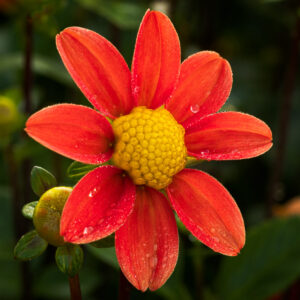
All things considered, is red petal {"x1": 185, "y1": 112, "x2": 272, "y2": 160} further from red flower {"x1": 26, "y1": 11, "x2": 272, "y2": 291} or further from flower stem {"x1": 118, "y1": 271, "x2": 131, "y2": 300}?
flower stem {"x1": 118, "y1": 271, "x2": 131, "y2": 300}

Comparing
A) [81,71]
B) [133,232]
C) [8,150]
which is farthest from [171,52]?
[8,150]

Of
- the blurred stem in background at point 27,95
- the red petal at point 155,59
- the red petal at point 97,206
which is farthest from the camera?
the blurred stem in background at point 27,95

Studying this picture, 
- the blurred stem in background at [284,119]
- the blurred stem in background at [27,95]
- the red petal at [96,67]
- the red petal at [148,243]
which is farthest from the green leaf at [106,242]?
the blurred stem in background at [284,119]

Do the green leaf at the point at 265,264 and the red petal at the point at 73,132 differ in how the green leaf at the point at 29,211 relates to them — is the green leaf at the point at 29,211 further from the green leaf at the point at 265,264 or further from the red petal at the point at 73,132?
the green leaf at the point at 265,264

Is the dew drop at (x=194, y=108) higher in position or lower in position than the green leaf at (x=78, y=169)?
higher

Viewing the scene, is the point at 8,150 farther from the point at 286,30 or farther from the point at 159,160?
the point at 286,30

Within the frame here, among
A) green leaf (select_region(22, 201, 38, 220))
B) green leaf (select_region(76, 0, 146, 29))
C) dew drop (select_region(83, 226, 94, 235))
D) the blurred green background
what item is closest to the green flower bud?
the blurred green background

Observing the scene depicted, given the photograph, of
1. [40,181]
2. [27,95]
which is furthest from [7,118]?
[40,181]
